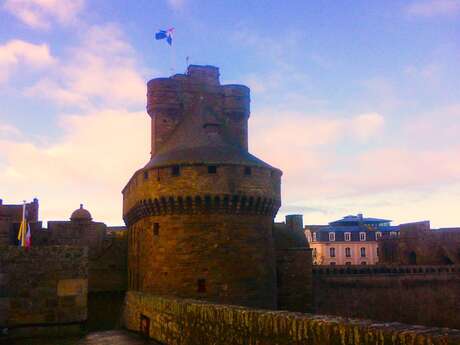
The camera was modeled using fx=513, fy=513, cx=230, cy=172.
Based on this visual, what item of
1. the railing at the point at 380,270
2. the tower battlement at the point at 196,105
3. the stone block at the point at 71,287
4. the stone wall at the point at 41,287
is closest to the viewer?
the stone wall at the point at 41,287

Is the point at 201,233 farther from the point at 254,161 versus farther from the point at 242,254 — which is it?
the point at 254,161

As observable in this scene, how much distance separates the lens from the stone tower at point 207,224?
21.8m

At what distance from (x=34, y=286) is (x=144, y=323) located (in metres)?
3.10

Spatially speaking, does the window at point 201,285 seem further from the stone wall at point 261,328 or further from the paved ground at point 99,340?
the stone wall at point 261,328

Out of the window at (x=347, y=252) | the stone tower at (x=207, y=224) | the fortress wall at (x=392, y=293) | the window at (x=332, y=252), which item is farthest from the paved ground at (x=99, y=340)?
the window at (x=347, y=252)

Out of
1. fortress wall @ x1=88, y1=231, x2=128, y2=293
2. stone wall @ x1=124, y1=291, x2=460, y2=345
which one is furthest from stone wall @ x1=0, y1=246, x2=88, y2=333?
fortress wall @ x1=88, y1=231, x2=128, y2=293

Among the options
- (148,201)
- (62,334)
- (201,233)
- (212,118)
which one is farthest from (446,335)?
(212,118)

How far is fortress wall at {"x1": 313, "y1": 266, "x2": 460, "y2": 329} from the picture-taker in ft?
113

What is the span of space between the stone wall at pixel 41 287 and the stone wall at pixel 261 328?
1929 mm

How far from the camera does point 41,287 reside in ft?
37.6

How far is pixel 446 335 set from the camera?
16.8 ft

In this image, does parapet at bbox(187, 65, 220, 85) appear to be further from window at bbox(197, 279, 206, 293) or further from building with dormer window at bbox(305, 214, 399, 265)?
building with dormer window at bbox(305, 214, 399, 265)

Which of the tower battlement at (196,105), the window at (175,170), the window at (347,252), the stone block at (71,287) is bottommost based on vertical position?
the stone block at (71,287)

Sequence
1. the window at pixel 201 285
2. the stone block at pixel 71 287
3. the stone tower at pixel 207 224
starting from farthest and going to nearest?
the stone tower at pixel 207 224 < the window at pixel 201 285 < the stone block at pixel 71 287
